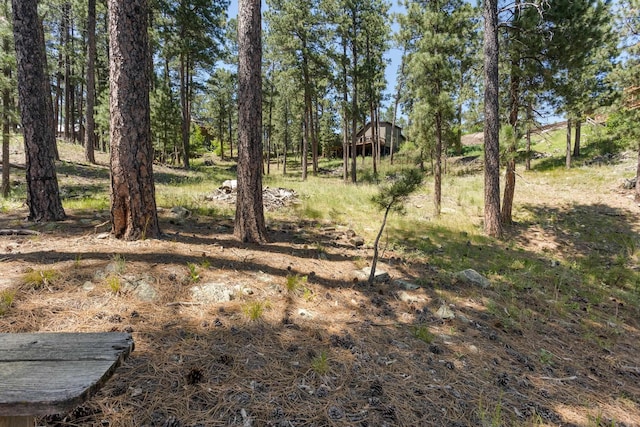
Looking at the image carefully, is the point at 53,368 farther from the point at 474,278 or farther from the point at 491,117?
the point at 491,117

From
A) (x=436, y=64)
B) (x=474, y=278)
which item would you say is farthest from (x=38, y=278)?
(x=436, y=64)

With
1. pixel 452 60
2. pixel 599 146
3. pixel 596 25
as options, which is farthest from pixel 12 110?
pixel 599 146


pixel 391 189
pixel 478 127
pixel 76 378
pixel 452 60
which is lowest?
pixel 76 378

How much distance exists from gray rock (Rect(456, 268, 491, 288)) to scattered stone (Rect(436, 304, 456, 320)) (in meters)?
1.56

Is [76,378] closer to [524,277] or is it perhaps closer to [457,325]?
[457,325]

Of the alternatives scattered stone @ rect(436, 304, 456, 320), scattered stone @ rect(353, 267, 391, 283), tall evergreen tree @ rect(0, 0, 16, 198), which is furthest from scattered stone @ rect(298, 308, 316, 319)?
tall evergreen tree @ rect(0, 0, 16, 198)

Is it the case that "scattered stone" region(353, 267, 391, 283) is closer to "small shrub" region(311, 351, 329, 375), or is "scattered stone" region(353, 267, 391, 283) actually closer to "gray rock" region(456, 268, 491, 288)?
"gray rock" region(456, 268, 491, 288)

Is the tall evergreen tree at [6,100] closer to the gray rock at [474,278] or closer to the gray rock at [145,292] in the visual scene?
the gray rock at [145,292]

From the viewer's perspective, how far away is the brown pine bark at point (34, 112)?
17.2 ft

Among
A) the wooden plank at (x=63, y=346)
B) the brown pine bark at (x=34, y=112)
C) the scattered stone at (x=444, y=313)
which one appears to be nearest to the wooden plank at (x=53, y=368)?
the wooden plank at (x=63, y=346)

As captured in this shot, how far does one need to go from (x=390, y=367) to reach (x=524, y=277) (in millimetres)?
4689

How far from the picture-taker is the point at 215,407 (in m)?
1.99

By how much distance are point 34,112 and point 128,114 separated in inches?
107

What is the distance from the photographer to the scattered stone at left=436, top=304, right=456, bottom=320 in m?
3.88
